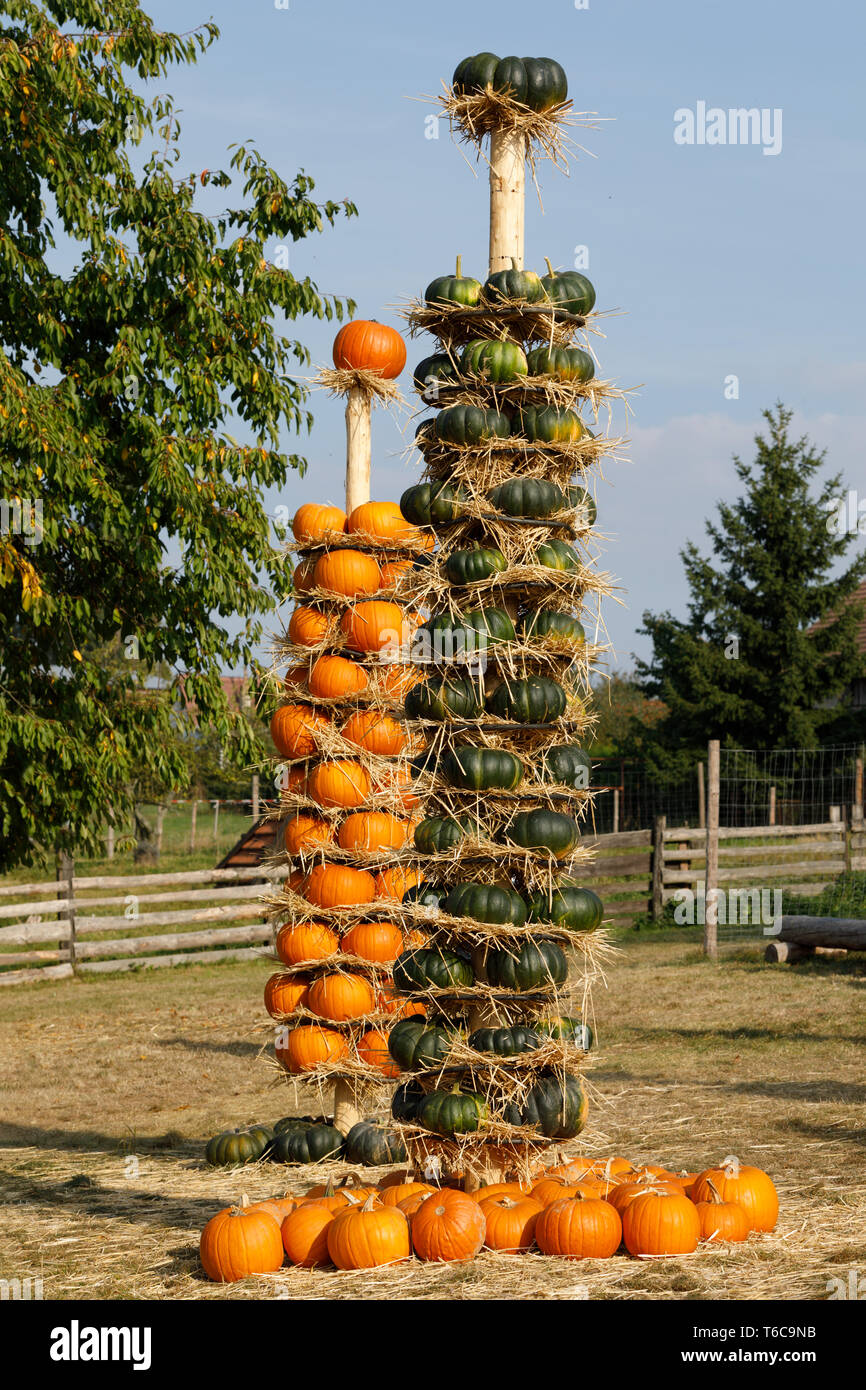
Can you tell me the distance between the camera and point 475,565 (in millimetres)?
5805

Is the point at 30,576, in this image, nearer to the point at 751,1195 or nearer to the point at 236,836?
the point at 751,1195

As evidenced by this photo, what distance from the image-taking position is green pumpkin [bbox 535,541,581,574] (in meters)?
5.92

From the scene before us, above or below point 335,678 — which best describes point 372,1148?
below

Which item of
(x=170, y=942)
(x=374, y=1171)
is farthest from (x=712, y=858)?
(x=374, y=1171)

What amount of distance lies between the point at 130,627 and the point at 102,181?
334 centimetres

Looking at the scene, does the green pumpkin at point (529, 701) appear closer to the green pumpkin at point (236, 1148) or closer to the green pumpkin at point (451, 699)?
the green pumpkin at point (451, 699)

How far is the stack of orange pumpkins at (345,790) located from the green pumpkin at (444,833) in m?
2.29

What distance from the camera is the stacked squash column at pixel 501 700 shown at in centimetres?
566

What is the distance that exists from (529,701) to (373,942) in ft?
9.67

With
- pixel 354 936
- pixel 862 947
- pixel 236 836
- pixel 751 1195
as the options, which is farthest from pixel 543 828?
pixel 236 836

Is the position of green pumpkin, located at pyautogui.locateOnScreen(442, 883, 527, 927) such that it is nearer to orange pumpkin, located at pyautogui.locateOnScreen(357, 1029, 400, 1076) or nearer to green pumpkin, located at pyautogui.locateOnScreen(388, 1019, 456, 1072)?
green pumpkin, located at pyautogui.locateOnScreen(388, 1019, 456, 1072)

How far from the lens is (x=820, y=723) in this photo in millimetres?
29891

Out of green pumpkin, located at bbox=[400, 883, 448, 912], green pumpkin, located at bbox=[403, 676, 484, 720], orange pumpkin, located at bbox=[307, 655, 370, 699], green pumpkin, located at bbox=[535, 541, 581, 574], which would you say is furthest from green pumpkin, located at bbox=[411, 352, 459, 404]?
orange pumpkin, located at bbox=[307, 655, 370, 699]

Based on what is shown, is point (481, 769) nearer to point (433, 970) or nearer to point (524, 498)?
point (433, 970)
